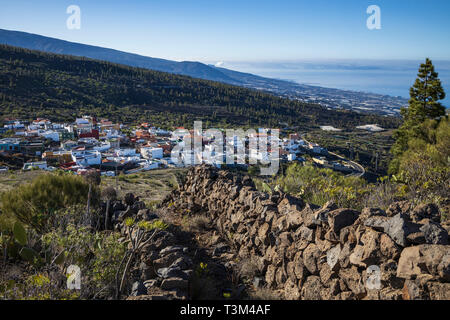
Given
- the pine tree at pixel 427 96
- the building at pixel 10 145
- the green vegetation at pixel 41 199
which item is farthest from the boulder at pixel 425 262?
the building at pixel 10 145

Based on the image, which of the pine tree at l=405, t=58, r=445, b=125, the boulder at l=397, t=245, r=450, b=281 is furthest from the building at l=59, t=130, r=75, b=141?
the boulder at l=397, t=245, r=450, b=281

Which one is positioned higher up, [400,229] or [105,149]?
[400,229]

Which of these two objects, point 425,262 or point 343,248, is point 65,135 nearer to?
point 343,248

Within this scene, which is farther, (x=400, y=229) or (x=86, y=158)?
(x=86, y=158)

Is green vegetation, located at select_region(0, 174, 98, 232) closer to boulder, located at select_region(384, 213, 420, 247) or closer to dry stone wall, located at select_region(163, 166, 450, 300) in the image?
dry stone wall, located at select_region(163, 166, 450, 300)

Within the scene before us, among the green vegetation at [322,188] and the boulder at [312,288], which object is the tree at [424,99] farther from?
the boulder at [312,288]

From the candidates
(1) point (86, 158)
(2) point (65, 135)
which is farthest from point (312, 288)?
(2) point (65, 135)
